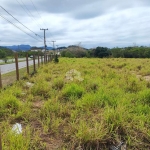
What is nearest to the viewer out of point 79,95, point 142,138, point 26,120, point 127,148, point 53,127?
point 127,148

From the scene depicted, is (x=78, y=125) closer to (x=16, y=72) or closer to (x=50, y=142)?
(x=50, y=142)

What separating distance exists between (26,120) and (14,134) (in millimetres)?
817

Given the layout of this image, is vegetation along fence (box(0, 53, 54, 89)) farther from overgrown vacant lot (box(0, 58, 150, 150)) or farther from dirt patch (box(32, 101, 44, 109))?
overgrown vacant lot (box(0, 58, 150, 150))

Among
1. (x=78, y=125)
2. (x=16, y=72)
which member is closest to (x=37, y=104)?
(x=78, y=125)

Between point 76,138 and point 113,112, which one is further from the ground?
point 113,112

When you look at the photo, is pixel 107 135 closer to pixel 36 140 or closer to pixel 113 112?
pixel 113 112

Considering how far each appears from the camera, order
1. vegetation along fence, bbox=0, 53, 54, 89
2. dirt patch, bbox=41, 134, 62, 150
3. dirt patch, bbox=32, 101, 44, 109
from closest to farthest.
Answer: dirt patch, bbox=41, 134, 62, 150 → dirt patch, bbox=32, 101, 44, 109 → vegetation along fence, bbox=0, 53, 54, 89

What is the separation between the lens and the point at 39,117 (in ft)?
12.5

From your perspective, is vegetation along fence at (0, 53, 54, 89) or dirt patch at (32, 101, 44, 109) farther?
vegetation along fence at (0, 53, 54, 89)

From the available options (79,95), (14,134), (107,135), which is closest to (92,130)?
(107,135)

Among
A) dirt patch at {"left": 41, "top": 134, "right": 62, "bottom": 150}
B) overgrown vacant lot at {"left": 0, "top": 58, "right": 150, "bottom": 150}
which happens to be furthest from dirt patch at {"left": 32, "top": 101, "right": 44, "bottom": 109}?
dirt patch at {"left": 41, "top": 134, "right": 62, "bottom": 150}

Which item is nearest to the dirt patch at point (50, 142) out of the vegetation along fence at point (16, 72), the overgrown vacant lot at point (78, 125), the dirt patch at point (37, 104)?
the overgrown vacant lot at point (78, 125)

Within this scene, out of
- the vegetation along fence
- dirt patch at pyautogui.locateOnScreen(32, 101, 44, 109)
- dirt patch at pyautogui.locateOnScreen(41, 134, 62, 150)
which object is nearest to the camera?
dirt patch at pyautogui.locateOnScreen(41, 134, 62, 150)

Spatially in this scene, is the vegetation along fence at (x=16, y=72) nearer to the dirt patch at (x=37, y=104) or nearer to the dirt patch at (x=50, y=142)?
the dirt patch at (x=37, y=104)
